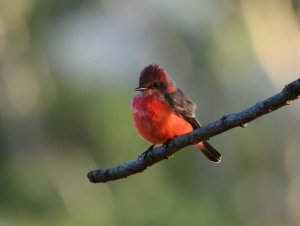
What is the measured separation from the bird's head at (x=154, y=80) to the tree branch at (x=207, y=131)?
0.72 m

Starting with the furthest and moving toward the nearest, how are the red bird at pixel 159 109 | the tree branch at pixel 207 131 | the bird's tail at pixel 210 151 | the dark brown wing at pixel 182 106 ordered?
the bird's tail at pixel 210 151, the dark brown wing at pixel 182 106, the red bird at pixel 159 109, the tree branch at pixel 207 131

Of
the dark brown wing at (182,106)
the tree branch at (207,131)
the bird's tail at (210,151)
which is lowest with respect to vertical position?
the bird's tail at (210,151)

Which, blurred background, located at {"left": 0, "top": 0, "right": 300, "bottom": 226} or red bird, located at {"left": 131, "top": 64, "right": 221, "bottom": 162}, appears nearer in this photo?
red bird, located at {"left": 131, "top": 64, "right": 221, "bottom": 162}

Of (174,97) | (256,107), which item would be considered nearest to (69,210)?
(174,97)

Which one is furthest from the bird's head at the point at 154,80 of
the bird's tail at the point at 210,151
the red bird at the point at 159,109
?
the bird's tail at the point at 210,151

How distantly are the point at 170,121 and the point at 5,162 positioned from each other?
20.6 feet

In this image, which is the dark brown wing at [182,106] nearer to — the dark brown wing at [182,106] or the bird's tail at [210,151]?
the dark brown wing at [182,106]

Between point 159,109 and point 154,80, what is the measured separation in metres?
0.19

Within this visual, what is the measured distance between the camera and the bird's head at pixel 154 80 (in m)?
3.94

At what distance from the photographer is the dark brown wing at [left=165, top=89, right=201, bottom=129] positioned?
3898mm

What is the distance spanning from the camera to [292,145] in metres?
9.78

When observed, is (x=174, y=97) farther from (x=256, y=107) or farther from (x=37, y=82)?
(x=37, y=82)

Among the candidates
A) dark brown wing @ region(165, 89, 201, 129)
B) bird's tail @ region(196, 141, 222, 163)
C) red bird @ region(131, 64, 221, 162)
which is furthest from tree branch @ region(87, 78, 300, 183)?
bird's tail @ region(196, 141, 222, 163)

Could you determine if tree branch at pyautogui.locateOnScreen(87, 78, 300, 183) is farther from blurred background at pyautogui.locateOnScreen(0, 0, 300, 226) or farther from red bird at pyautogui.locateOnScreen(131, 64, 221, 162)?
blurred background at pyautogui.locateOnScreen(0, 0, 300, 226)
